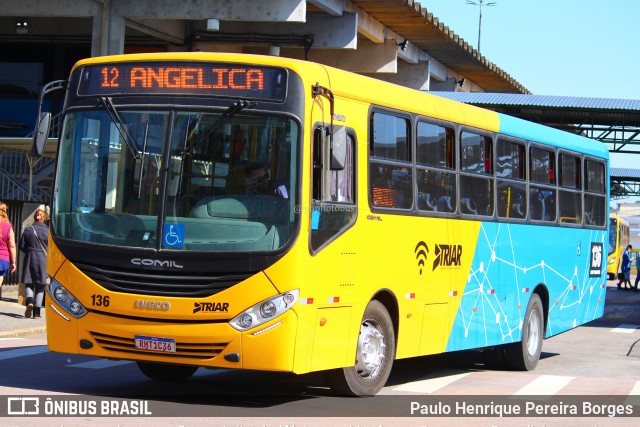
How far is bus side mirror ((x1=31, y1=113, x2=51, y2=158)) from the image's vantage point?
10820mm

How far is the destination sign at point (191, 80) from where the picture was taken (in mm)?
10555

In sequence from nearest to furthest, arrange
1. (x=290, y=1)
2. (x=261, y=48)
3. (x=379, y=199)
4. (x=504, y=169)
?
(x=379, y=199) → (x=504, y=169) → (x=290, y=1) → (x=261, y=48)

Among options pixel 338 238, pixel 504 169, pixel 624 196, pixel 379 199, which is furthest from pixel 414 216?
pixel 624 196

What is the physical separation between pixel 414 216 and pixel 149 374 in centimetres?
330

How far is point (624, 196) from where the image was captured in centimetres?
11800

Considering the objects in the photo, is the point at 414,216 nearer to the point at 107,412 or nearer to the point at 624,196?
the point at 107,412

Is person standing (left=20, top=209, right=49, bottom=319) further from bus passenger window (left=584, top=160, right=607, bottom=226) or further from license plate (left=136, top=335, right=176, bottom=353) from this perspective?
license plate (left=136, top=335, right=176, bottom=353)

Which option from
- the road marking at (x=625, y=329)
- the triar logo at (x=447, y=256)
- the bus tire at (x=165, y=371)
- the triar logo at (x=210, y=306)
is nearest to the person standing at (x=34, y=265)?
the bus tire at (x=165, y=371)

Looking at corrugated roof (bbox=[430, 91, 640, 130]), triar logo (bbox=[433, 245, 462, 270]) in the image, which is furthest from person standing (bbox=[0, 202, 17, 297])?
corrugated roof (bbox=[430, 91, 640, 130])

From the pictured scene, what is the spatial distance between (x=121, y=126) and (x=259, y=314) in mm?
2206

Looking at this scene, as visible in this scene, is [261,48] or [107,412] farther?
[261,48]

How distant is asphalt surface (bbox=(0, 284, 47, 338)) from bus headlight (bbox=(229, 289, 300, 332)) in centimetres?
843
